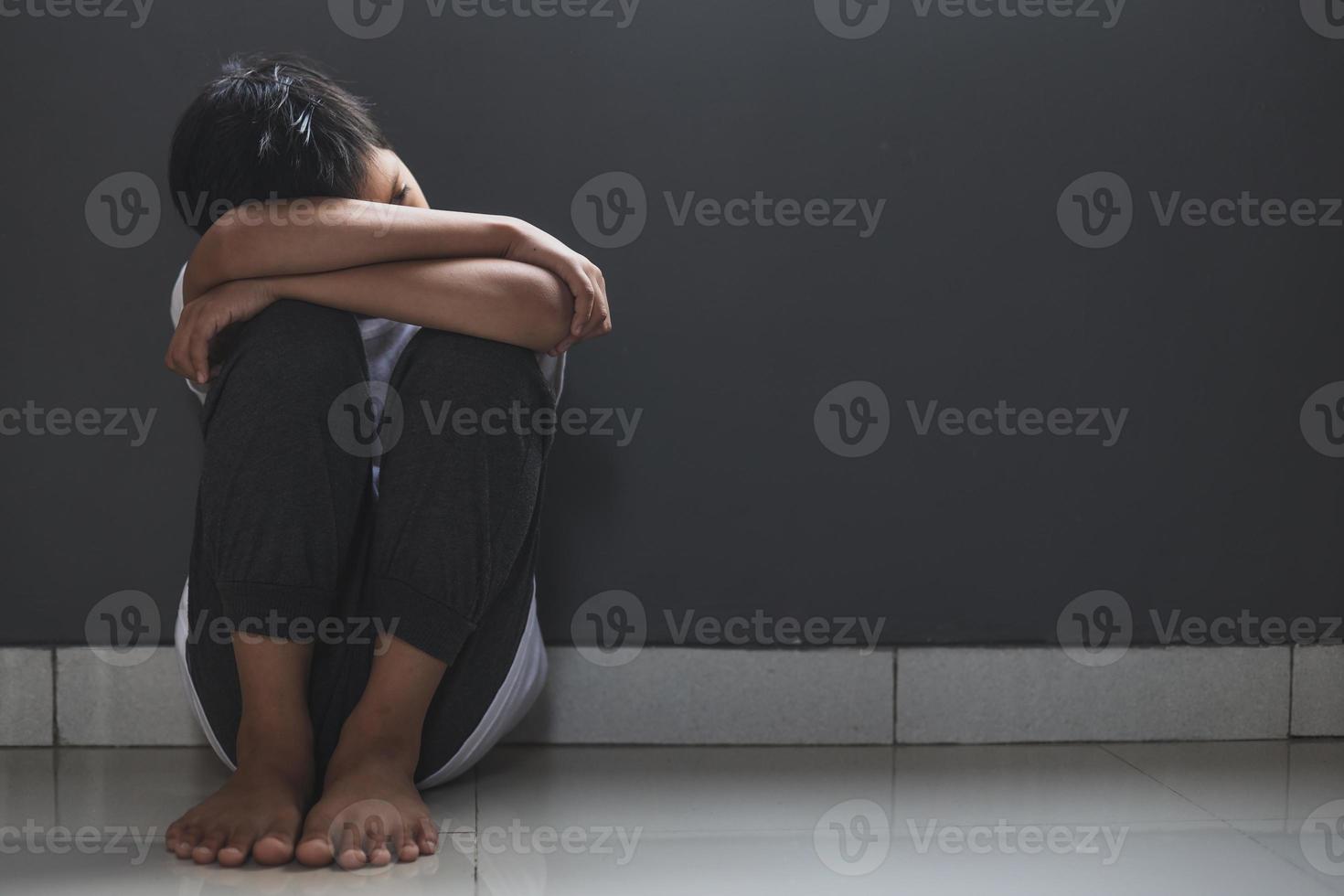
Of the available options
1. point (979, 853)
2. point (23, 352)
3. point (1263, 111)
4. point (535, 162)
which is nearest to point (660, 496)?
point (535, 162)

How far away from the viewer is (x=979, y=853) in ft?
2.93

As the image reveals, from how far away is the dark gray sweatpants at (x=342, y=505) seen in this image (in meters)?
0.86

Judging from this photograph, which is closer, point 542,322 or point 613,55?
point 542,322

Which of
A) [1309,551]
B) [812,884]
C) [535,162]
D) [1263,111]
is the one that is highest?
[1263,111]

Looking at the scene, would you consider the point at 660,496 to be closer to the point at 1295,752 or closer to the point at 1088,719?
the point at 1088,719

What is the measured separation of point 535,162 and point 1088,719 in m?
0.84
